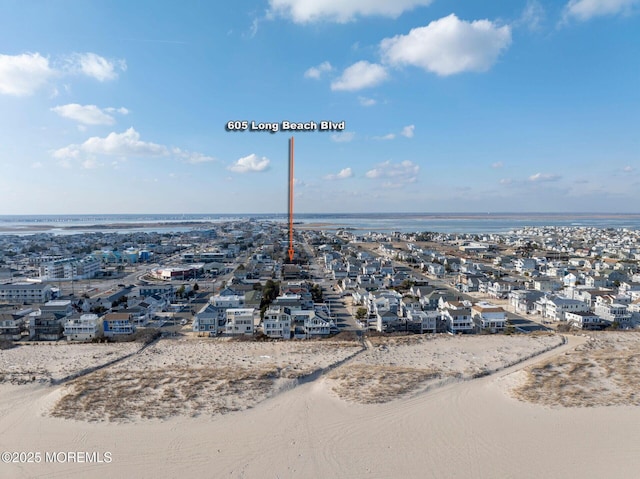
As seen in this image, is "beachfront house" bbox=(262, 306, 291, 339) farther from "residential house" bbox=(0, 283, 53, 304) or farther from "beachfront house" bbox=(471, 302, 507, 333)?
"residential house" bbox=(0, 283, 53, 304)

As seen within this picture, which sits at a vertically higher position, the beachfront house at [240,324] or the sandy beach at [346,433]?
the beachfront house at [240,324]

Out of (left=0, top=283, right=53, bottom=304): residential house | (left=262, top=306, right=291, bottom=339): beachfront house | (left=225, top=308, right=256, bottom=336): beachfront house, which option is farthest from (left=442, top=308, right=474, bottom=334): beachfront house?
(left=0, top=283, right=53, bottom=304): residential house

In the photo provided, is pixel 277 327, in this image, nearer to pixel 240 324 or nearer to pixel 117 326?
pixel 240 324

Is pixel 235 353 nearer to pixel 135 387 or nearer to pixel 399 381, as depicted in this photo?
pixel 135 387

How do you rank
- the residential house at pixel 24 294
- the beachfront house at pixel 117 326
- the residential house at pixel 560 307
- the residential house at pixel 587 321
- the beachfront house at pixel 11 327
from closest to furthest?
the beachfront house at pixel 11 327
the beachfront house at pixel 117 326
the residential house at pixel 587 321
the residential house at pixel 560 307
the residential house at pixel 24 294

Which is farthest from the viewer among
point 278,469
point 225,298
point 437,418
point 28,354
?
point 225,298

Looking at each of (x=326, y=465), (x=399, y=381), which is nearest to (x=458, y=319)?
(x=399, y=381)

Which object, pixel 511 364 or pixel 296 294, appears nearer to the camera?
pixel 511 364

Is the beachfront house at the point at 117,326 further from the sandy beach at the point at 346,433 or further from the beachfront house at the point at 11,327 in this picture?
the sandy beach at the point at 346,433

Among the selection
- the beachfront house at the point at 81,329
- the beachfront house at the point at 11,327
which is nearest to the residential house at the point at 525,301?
the beachfront house at the point at 81,329
